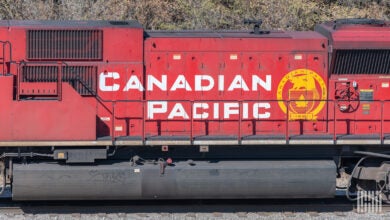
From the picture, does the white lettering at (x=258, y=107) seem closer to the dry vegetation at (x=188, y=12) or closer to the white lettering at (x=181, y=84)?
the white lettering at (x=181, y=84)

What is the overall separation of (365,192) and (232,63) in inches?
136

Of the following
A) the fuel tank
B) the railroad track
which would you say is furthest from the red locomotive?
the railroad track

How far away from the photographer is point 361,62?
37.9ft

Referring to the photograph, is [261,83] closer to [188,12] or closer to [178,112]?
[178,112]

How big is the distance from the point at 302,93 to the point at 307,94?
96 millimetres

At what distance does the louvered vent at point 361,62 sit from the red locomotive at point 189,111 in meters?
0.02

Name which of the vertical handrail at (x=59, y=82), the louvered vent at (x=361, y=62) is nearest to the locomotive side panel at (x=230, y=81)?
the louvered vent at (x=361, y=62)

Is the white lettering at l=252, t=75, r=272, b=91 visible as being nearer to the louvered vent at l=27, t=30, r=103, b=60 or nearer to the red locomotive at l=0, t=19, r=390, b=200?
the red locomotive at l=0, t=19, r=390, b=200

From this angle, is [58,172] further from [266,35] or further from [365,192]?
[365,192]

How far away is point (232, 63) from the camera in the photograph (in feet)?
37.9

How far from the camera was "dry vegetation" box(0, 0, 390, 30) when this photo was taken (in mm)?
19938

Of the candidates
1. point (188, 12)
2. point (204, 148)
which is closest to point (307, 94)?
point (204, 148)

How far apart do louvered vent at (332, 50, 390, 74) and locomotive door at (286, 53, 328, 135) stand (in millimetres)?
290

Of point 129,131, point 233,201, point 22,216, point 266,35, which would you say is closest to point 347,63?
point 266,35
